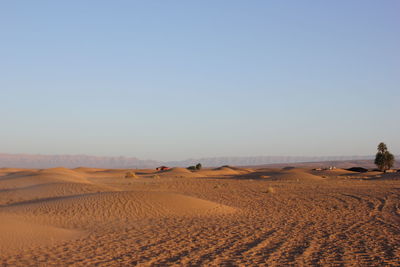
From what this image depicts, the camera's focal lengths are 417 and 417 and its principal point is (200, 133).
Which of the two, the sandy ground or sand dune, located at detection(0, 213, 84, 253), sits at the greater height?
sand dune, located at detection(0, 213, 84, 253)

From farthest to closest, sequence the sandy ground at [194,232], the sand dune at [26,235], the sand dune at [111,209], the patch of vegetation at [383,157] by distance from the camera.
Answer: the patch of vegetation at [383,157] → the sand dune at [111,209] → the sand dune at [26,235] → the sandy ground at [194,232]

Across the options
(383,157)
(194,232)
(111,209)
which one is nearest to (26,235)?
(194,232)

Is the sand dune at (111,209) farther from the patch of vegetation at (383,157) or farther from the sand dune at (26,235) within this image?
the patch of vegetation at (383,157)

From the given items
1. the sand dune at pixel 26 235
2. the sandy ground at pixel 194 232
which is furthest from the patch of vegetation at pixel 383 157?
the sand dune at pixel 26 235

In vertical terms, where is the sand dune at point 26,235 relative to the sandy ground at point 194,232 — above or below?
above

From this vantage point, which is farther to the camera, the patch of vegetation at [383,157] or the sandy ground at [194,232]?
the patch of vegetation at [383,157]

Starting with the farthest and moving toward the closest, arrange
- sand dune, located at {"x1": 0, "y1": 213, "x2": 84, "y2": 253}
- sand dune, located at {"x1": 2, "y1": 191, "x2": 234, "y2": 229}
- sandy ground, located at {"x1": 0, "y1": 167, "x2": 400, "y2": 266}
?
1. sand dune, located at {"x1": 2, "y1": 191, "x2": 234, "y2": 229}
2. sand dune, located at {"x1": 0, "y1": 213, "x2": 84, "y2": 253}
3. sandy ground, located at {"x1": 0, "y1": 167, "x2": 400, "y2": 266}

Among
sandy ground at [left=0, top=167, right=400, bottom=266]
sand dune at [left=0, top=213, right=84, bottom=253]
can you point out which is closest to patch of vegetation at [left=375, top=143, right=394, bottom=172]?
sandy ground at [left=0, top=167, right=400, bottom=266]

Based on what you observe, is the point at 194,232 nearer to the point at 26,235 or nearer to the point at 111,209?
the point at 26,235

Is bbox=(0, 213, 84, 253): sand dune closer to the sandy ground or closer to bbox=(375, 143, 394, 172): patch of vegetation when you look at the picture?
the sandy ground

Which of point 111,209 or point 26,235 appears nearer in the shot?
point 26,235

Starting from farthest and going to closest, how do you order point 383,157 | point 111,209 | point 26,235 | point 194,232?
point 383,157 → point 111,209 → point 194,232 → point 26,235

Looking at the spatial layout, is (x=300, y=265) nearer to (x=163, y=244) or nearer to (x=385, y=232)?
(x=163, y=244)

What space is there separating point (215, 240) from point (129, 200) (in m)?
7.88
